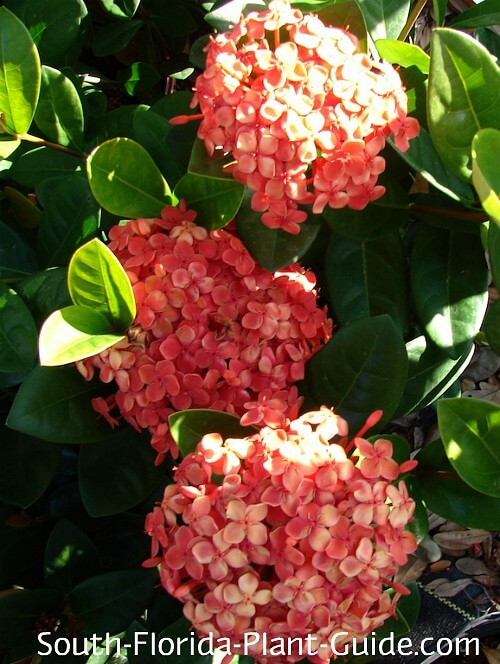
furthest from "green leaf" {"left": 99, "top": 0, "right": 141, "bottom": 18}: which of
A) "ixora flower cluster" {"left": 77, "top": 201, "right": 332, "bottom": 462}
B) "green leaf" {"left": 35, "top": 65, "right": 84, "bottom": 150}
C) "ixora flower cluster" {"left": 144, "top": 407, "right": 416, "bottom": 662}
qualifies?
"ixora flower cluster" {"left": 144, "top": 407, "right": 416, "bottom": 662}

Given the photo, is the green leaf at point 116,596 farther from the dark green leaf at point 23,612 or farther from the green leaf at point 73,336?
the green leaf at point 73,336

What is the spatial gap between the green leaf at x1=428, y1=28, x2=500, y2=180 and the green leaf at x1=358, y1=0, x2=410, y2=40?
294 millimetres

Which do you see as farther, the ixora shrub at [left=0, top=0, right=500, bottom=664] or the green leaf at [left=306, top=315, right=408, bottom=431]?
the green leaf at [left=306, top=315, right=408, bottom=431]

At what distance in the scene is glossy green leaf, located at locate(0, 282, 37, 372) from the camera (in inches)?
43.2

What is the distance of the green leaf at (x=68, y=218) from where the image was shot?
1239mm

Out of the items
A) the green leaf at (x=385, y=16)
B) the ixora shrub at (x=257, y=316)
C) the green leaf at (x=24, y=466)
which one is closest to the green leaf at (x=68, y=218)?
the ixora shrub at (x=257, y=316)

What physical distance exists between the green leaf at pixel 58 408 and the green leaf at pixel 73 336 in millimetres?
145

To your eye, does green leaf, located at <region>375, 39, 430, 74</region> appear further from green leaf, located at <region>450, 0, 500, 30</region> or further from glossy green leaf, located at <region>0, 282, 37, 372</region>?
glossy green leaf, located at <region>0, 282, 37, 372</region>

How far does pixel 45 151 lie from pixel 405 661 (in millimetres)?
1720

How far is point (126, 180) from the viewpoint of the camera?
1085mm

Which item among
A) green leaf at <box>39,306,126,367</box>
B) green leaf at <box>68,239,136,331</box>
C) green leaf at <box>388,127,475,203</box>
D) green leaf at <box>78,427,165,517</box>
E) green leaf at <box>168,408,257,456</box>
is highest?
green leaf at <box>388,127,475,203</box>

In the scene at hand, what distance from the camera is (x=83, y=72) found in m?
1.84

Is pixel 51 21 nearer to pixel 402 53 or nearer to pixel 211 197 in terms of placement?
pixel 211 197

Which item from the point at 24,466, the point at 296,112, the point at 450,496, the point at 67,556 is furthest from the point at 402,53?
the point at 67,556
